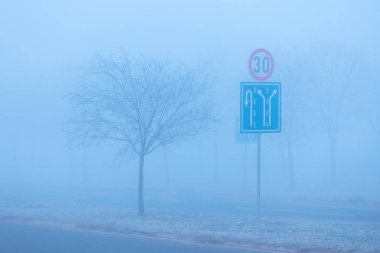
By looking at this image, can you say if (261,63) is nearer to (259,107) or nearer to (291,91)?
(259,107)

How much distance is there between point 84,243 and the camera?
1388 cm

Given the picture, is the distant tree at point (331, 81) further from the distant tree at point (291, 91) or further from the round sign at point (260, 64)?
the round sign at point (260, 64)

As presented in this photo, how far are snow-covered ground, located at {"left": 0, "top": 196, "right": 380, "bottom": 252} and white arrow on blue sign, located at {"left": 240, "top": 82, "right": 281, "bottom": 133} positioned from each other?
2.55 m

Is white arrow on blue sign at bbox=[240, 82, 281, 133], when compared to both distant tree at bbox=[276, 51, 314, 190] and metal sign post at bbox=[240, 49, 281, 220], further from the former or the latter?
distant tree at bbox=[276, 51, 314, 190]

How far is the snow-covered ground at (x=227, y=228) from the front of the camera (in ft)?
42.1

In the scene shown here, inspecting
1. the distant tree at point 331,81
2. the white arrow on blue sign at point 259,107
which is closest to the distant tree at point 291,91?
the distant tree at point 331,81

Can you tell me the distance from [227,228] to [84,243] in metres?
3.87

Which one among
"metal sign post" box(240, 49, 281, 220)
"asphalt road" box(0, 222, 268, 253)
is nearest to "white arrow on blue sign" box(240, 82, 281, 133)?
"metal sign post" box(240, 49, 281, 220)

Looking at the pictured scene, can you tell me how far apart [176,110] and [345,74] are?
1802cm

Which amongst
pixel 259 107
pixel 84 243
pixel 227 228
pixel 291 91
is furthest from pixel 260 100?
pixel 291 91

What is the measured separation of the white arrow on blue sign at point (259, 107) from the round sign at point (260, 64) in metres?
0.26

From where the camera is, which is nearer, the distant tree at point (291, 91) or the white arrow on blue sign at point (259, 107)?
the white arrow on blue sign at point (259, 107)

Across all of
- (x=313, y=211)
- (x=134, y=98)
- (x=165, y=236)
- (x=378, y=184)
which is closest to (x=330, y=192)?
(x=378, y=184)

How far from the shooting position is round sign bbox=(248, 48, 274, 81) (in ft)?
51.5
